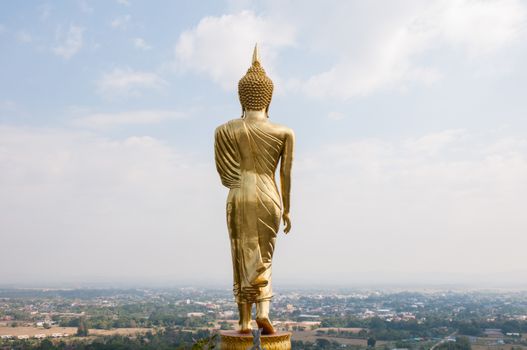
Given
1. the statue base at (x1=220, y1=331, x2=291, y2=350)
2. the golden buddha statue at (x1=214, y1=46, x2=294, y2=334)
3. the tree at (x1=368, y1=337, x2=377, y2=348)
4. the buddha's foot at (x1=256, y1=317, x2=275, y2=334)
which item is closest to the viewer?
the statue base at (x1=220, y1=331, x2=291, y2=350)

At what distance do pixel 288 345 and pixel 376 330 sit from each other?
138ft

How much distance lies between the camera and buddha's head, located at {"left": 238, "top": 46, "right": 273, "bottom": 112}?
25.3ft

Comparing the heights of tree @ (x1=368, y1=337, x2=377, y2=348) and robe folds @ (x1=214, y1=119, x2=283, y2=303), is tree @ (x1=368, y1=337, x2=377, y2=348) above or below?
below

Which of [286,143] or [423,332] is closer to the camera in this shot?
[286,143]

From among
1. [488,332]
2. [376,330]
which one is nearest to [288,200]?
[376,330]

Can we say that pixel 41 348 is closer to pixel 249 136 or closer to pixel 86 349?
pixel 86 349

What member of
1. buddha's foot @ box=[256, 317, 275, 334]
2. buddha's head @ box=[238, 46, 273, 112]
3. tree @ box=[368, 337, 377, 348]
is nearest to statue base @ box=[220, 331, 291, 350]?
buddha's foot @ box=[256, 317, 275, 334]

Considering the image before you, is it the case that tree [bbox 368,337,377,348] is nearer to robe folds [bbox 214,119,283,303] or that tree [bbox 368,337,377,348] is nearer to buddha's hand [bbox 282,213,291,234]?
buddha's hand [bbox 282,213,291,234]

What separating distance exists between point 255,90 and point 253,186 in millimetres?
1133

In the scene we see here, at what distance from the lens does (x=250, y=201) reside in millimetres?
7473

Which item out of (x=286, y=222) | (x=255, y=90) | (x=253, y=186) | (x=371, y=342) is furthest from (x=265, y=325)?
(x=371, y=342)

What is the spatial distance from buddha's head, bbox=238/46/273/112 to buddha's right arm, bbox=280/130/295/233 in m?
0.49

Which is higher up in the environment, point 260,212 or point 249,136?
point 249,136

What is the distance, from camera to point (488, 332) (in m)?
50.3
